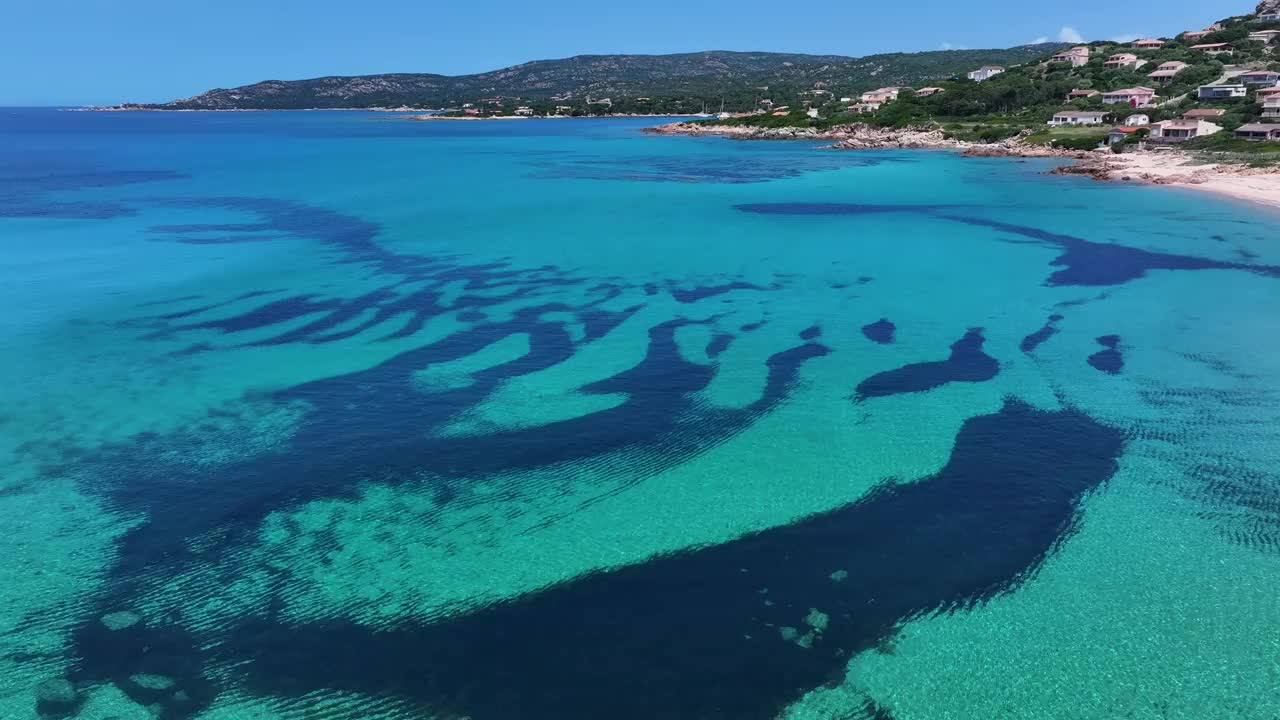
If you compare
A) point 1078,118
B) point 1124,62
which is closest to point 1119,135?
point 1078,118

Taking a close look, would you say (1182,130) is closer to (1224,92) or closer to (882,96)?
(1224,92)

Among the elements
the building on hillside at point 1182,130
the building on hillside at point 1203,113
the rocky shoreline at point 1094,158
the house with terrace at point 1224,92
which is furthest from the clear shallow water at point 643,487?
the house with terrace at point 1224,92

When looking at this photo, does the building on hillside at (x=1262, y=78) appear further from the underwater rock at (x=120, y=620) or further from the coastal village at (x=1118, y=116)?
the underwater rock at (x=120, y=620)

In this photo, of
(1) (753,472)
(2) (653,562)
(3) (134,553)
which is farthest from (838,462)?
(3) (134,553)

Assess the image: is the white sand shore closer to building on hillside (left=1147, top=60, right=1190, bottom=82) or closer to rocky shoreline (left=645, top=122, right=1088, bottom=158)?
rocky shoreline (left=645, top=122, right=1088, bottom=158)

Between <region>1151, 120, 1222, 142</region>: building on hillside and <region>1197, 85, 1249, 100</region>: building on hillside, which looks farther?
<region>1197, 85, 1249, 100</region>: building on hillside

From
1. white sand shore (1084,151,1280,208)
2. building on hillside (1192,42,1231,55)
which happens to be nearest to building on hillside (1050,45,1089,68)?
building on hillside (1192,42,1231,55)
